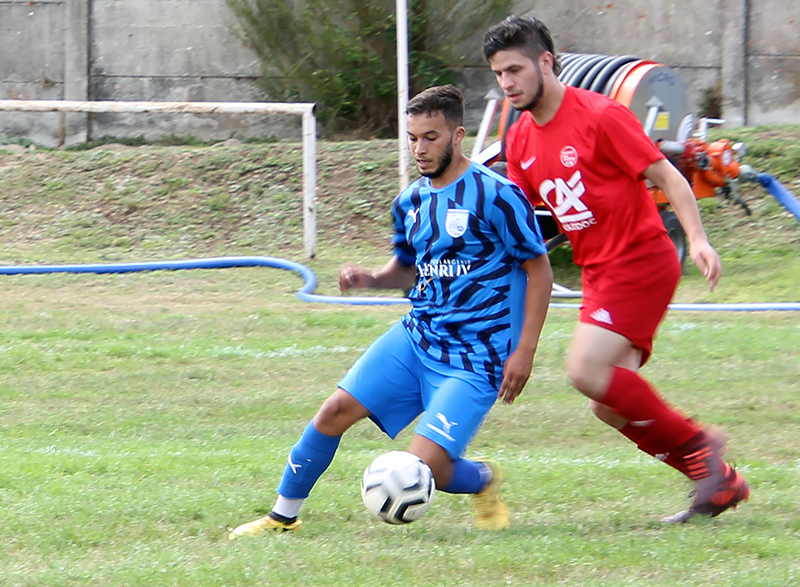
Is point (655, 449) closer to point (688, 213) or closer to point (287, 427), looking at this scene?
point (688, 213)

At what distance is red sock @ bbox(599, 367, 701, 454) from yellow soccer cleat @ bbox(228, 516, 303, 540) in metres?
1.21

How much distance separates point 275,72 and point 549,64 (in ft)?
39.3

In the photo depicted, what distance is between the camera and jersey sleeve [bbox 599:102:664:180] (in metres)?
3.65

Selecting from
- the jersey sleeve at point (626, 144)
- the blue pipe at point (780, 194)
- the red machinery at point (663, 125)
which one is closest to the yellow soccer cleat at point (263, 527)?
the jersey sleeve at point (626, 144)

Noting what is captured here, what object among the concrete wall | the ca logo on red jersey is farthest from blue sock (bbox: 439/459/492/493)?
the concrete wall

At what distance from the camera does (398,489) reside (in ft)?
10.9

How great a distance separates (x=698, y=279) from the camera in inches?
424

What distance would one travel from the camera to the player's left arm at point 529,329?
3.49 m

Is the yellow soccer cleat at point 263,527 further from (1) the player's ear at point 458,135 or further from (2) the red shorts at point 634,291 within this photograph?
(1) the player's ear at point 458,135

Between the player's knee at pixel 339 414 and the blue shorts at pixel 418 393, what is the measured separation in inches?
1.1

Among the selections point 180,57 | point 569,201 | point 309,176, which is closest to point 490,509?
point 569,201

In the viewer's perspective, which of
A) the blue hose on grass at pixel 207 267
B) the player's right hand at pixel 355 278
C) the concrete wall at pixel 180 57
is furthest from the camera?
the concrete wall at pixel 180 57

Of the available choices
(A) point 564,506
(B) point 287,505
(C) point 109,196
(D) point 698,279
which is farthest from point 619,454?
(C) point 109,196

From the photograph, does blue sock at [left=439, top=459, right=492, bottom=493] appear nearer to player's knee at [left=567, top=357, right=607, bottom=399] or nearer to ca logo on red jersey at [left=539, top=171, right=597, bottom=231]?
player's knee at [left=567, top=357, right=607, bottom=399]
